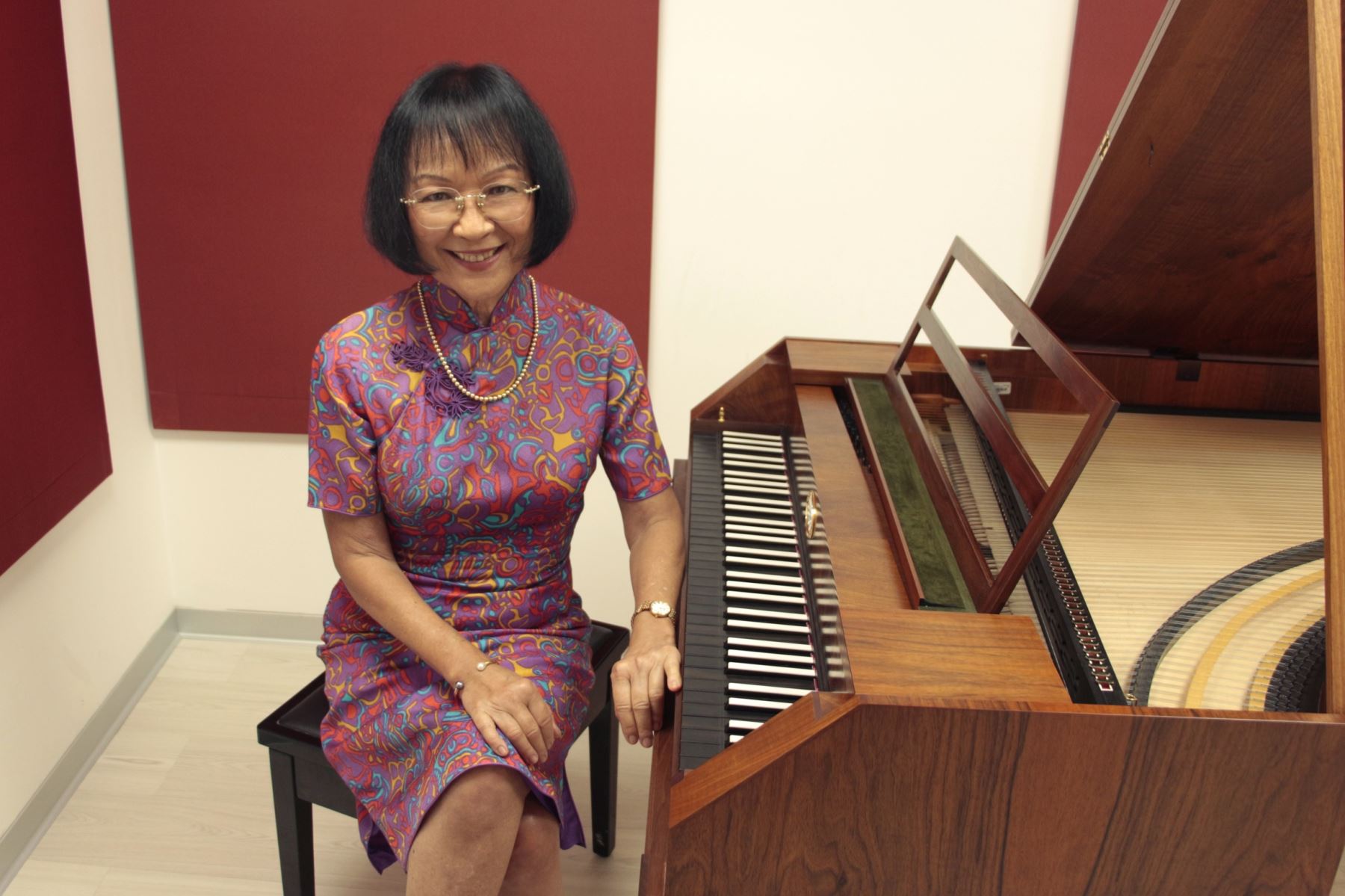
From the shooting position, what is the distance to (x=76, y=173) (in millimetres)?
2430

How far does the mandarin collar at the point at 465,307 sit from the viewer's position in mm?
1745

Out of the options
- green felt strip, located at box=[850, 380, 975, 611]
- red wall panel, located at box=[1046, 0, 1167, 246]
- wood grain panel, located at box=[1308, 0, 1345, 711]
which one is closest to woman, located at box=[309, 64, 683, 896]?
green felt strip, located at box=[850, 380, 975, 611]

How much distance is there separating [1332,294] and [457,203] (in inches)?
41.4

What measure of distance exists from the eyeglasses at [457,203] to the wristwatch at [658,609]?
1.87ft

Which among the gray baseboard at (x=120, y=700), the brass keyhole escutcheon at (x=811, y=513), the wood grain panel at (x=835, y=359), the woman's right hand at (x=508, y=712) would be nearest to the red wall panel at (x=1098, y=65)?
the wood grain panel at (x=835, y=359)

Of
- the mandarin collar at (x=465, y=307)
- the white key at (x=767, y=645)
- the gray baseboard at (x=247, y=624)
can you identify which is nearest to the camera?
the white key at (x=767, y=645)

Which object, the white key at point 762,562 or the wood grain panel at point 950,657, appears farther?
the white key at point 762,562

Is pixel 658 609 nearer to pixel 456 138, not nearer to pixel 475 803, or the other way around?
pixel 475 803

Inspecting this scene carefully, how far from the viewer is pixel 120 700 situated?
2.73 meters

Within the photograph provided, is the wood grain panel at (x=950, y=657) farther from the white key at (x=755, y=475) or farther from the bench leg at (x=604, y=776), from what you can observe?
the bench leg at (x=604, y=776)

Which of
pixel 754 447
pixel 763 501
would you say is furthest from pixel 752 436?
pixel 763 501

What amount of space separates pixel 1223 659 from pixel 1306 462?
74 centimetres

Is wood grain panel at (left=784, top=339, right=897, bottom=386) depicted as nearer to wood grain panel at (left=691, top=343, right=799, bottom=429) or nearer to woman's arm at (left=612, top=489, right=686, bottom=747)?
wood grain panel at (left=691, top=343, right=799, bottom=429)

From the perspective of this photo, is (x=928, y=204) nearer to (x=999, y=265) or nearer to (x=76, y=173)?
(x=999, y=265)
